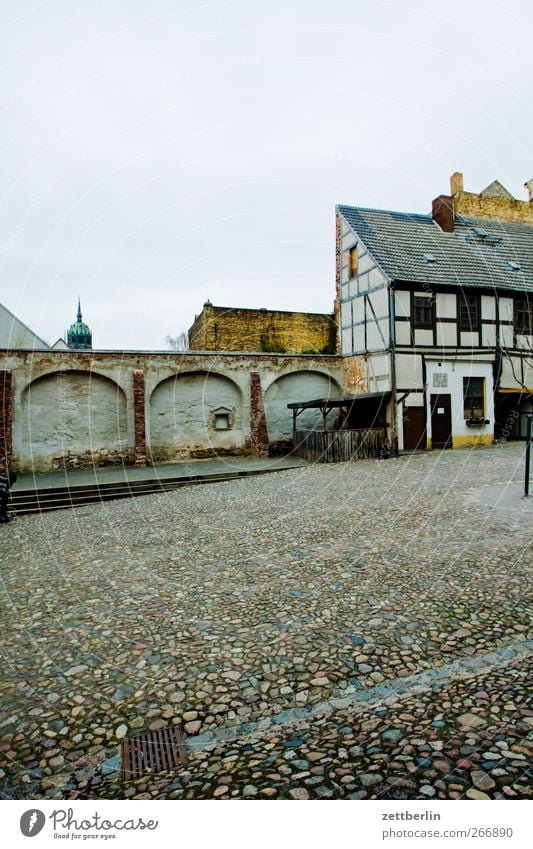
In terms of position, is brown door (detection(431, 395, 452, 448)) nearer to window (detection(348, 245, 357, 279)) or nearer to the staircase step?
window (detection(348, 245, 357, 279))

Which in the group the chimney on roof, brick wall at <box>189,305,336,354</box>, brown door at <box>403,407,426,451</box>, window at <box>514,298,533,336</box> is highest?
the chimney on roof

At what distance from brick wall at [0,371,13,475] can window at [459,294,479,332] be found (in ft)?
53.9

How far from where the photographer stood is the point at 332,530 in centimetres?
725

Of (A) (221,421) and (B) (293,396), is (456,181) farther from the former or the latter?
(A) (221,421)

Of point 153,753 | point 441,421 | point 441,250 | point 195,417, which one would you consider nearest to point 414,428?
point 441,421

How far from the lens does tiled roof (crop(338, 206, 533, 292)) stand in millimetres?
17766

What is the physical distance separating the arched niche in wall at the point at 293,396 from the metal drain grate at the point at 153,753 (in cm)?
1682

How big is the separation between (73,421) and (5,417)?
217cm

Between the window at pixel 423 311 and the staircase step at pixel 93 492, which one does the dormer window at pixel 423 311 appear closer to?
the window at pixel 423 311

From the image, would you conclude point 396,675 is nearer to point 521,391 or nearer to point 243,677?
point 243,677

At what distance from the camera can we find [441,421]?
17719 mm

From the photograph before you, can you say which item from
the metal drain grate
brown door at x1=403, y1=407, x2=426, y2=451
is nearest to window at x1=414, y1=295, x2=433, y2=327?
brown door at x1=403, y1=407, x2=426, y2=451
